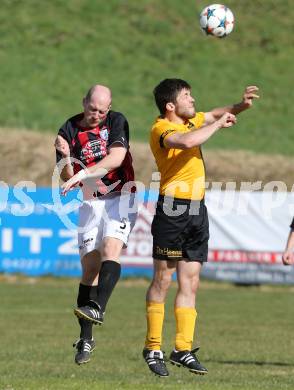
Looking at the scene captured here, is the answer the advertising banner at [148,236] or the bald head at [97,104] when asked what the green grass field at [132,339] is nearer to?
the advertising banner at [148,236]

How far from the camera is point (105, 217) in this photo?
1119cm

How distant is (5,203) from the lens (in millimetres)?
25469

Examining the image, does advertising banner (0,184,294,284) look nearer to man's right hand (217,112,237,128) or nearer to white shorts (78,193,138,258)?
white shorts (78,193,138,258)

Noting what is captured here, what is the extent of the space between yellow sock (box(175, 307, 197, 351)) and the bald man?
702 millimetres

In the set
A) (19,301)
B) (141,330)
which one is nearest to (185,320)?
(141,330)

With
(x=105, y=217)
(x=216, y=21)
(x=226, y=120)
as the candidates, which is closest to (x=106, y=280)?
(x=105, y=217)

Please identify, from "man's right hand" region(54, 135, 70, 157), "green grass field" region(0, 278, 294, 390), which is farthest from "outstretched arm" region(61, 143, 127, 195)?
"green grass field" region(0, 278, 294, 390)

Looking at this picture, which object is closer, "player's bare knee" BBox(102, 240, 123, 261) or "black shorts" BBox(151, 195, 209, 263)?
"black shorts" BBox(151, 195, 209, 263)

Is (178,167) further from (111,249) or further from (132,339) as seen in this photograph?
(132,339)

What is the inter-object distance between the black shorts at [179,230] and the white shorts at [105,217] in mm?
373

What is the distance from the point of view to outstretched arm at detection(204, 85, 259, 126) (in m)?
10.8

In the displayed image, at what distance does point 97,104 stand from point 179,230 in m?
1.40

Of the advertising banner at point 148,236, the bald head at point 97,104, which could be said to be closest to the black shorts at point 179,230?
the bald head at point 97,104

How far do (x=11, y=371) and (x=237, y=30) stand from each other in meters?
40.1
